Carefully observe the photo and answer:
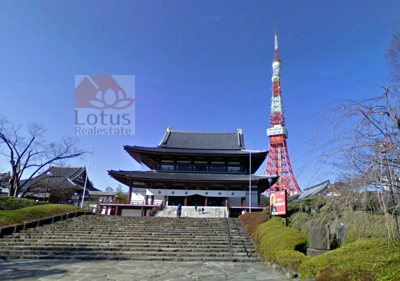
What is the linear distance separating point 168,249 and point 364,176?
1048 cm

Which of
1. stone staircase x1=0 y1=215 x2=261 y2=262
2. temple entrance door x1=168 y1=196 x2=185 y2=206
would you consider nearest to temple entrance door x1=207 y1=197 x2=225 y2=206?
temple entrance door x1=168 y1=196 x2=185 y2=206

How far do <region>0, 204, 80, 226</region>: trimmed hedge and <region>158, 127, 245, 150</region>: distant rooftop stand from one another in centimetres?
1531

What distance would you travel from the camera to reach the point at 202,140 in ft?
118

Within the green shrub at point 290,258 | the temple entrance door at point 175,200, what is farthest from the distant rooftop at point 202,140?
the green shrub at point 290,258

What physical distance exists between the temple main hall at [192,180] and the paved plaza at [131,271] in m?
14.3

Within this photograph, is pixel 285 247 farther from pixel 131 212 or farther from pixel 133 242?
pixel 131 212

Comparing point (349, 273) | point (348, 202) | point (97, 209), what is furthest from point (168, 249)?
point (97, 209)

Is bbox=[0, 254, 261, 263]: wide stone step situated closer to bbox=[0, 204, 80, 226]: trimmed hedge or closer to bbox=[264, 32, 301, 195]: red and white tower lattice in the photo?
bbox=[0, 204, 80, 226]: trimmed hedge

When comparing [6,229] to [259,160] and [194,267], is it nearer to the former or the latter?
[194,267]

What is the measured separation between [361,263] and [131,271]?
7002 millimetres

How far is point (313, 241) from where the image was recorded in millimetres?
7246

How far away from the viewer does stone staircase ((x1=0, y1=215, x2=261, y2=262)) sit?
11.0 metres

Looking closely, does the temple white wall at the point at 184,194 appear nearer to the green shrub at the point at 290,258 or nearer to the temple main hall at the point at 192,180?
the temple main hall at the point at 192,180

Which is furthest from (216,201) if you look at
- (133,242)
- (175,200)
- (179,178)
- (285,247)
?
(285,247)
